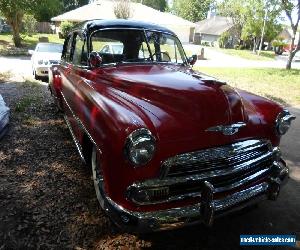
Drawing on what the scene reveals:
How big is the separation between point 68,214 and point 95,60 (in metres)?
1.82

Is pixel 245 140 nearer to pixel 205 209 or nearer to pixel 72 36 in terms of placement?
pixel 205 209

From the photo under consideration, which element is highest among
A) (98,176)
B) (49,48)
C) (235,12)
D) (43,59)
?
(235,12)

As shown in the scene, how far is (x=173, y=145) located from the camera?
117 inches

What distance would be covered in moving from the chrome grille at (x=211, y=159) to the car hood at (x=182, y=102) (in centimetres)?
11

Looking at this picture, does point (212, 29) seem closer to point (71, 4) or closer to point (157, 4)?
point (71, 4)

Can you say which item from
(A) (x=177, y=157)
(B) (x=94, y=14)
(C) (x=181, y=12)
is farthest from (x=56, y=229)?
(C) (x=181, y=12)

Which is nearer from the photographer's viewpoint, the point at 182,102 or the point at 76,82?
the point at 182,102

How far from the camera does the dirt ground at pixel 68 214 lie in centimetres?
342

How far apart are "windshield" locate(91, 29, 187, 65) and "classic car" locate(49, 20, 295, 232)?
454 mm

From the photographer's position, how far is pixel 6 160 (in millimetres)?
4996

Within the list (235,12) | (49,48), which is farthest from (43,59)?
(235,12)

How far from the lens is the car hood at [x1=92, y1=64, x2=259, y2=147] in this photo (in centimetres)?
309

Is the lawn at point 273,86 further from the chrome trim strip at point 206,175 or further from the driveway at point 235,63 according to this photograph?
the chrome trim strip at point 206,175

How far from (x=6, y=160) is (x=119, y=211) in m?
2.70
